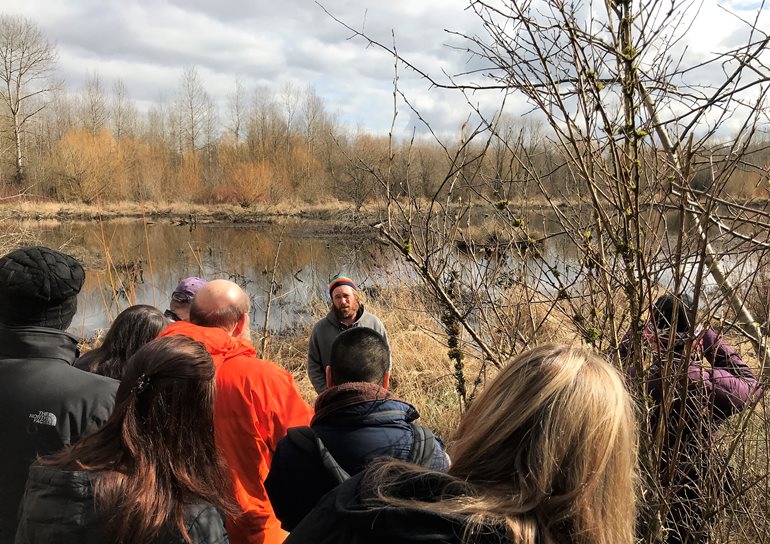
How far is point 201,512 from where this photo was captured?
1.48m

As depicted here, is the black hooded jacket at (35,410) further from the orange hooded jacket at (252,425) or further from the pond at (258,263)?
the pond at (258,263)

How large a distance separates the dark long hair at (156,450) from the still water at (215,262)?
3.89 metres

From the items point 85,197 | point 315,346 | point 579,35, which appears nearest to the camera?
point 579,35

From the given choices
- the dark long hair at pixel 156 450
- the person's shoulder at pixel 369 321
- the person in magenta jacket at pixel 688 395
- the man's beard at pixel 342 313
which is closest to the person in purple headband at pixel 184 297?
the man's beard at pixel 342 313

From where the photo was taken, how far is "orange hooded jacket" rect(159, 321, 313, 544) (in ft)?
7.77

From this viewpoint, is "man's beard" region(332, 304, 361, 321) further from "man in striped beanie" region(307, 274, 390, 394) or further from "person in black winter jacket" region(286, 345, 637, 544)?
"person in black winter jacket" region(286, 345, 637, 544)

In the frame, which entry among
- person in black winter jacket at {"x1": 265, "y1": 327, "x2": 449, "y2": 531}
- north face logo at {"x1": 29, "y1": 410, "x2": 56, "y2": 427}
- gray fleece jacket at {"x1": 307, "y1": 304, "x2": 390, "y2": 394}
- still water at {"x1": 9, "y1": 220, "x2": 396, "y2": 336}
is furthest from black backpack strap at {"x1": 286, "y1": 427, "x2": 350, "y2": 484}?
still water at {"x1": 9, "y1": 220, "x2": 396, "y2": 336}

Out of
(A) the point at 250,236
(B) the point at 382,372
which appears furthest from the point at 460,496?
(A) the point at 250,236

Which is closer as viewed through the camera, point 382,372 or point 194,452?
point 194,452

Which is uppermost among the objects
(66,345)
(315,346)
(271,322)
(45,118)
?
(45,118)

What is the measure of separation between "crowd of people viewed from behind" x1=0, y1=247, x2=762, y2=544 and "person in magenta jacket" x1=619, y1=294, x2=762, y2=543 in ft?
0.04

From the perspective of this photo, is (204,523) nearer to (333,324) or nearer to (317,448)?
(317,448)

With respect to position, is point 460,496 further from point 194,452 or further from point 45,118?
point 45,118

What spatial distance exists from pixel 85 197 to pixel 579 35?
3393 centimetres
